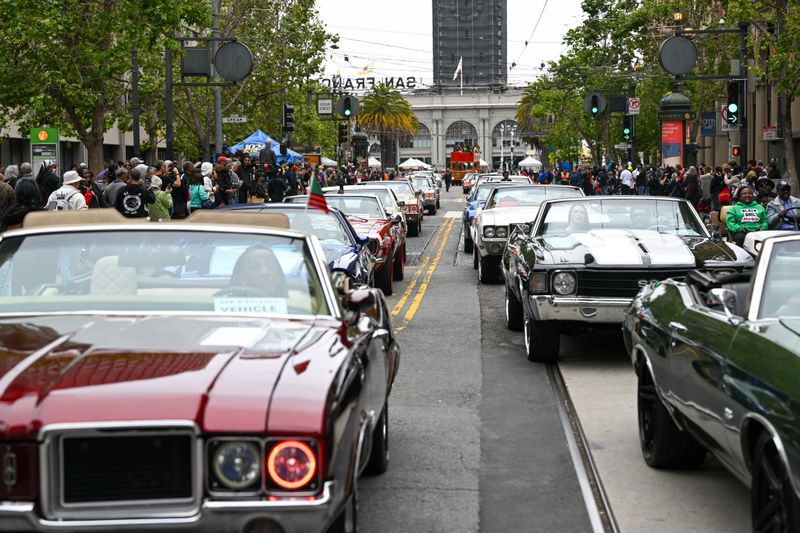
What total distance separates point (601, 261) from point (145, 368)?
684 centimetres

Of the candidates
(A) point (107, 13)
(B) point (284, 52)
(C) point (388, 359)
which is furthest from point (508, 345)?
(B) point (284, 52)

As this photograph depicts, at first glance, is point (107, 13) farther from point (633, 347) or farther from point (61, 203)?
point (633, 347)

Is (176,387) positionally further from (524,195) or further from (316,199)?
(524,195)

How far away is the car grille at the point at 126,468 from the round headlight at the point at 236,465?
95mm

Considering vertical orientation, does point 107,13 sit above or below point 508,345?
above

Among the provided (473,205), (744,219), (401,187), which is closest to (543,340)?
(744,219)

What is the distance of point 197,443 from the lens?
4.03 m

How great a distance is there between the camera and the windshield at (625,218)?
12242 mm

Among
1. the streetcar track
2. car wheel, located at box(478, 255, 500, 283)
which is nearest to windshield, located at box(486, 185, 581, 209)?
car wheel, located at box(478, 255, 500, 283)

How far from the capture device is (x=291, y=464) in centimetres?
409

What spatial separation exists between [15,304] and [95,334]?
2.60 ft

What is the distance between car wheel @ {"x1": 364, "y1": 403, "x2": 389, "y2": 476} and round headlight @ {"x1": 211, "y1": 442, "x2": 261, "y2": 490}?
8.69 feet

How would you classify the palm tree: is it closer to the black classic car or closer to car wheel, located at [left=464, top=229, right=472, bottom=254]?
car wheel, located at [left=464, top=229, right=472, bottom=254]

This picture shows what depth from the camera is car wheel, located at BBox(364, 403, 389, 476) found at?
680 centimetres
